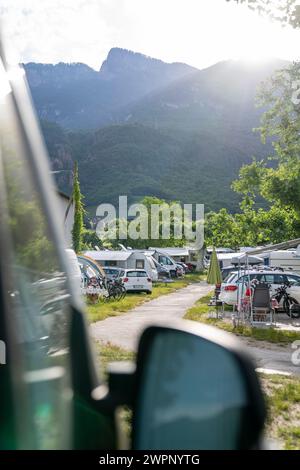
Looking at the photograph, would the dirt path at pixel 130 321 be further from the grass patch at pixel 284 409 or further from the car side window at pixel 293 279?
the car side window at pixel 293 279

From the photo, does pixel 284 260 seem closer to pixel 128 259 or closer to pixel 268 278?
pixel 268 278

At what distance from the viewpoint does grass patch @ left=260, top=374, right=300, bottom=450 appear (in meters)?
4.90

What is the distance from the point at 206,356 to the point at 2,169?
0.48 metres

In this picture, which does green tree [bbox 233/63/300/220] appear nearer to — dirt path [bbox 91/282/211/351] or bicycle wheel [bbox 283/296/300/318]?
bicycle wheel [bbox 283/296/300/318]

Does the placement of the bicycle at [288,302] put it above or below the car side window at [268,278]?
below

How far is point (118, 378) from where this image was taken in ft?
2.88

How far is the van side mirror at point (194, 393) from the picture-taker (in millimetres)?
688

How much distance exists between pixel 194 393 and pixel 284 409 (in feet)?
18.7

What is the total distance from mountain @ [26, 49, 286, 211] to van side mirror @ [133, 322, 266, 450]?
1333 inches

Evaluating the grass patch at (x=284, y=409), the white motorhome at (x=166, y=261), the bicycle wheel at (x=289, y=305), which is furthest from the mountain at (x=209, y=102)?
the grass patch at (x=284, y=409)

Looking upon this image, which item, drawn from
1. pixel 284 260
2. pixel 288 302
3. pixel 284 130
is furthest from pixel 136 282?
pixel 284 130

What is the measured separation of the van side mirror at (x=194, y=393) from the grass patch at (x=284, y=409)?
3769mm

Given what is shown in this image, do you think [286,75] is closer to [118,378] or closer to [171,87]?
[118,378]

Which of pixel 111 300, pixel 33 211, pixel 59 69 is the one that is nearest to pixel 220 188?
pixel 111 300
